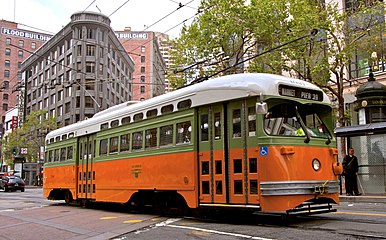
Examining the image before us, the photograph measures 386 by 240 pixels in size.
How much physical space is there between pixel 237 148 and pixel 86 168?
8.38 meters


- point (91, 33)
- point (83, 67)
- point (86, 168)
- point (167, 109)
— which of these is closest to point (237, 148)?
point (167, 109)

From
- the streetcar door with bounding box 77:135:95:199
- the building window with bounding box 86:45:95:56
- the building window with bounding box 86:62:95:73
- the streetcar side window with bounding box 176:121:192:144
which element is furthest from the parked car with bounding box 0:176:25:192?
the building window with bounding box 86:45:95:56

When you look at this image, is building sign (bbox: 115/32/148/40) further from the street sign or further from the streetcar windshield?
the streetcar windshield

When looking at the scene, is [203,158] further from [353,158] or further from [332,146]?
[353,158]

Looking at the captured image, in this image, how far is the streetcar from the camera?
343 inches

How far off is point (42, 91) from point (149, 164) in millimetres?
71066

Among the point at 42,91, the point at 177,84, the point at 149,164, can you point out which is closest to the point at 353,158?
the point at 149,164

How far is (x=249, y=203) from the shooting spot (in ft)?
28.9

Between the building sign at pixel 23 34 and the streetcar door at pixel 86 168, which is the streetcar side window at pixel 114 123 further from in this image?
the building sign at pixel 23 34

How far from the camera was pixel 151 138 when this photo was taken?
1204 centimetres

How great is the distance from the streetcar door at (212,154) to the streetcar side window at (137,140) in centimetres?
282

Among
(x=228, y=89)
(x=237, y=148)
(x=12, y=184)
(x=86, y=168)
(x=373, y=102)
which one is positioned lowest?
(x=12, y=184)

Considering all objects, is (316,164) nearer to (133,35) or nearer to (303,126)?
(303,126)

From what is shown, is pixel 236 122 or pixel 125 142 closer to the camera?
pixel 236 122
